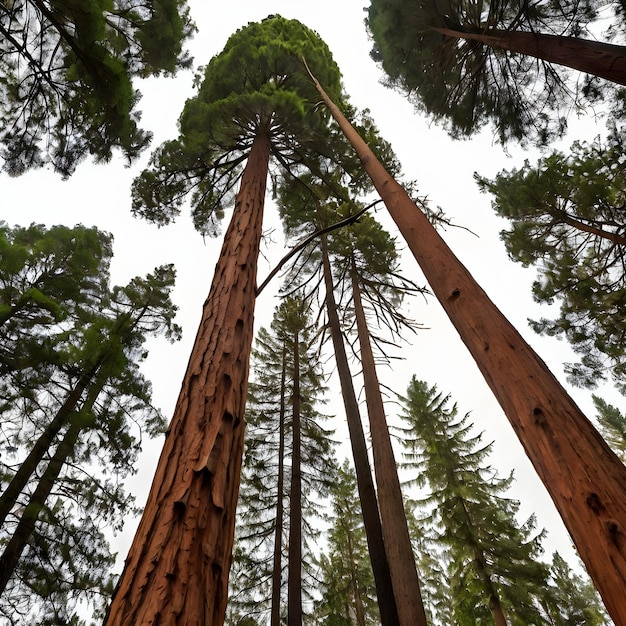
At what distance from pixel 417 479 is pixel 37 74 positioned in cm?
1532

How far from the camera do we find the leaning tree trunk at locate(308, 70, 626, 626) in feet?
4.80

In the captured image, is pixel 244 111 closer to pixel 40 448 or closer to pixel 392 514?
pixel 392 514

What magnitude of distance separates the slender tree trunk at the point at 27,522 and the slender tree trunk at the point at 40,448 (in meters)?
0.25

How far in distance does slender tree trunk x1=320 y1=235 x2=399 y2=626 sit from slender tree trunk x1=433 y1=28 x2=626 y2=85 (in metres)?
6.38

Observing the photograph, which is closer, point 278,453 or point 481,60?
point 481,60

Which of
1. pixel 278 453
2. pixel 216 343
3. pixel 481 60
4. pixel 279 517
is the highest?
pixel 481 60

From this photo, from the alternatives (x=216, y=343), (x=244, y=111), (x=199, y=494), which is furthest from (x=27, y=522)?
(x=244, y=111)

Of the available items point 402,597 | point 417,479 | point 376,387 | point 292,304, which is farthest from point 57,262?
point 417,479

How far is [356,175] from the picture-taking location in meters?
8.09

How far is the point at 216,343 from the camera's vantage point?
9.41 ft

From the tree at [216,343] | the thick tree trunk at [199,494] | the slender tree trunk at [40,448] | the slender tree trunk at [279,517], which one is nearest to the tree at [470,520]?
the slender tree trunk at [279,517]

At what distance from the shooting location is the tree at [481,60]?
738 centimetres

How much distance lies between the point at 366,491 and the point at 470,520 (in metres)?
8.79

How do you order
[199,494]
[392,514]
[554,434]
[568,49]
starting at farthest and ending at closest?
[568,49] → [392,514] → [199,494] → [554,434]
